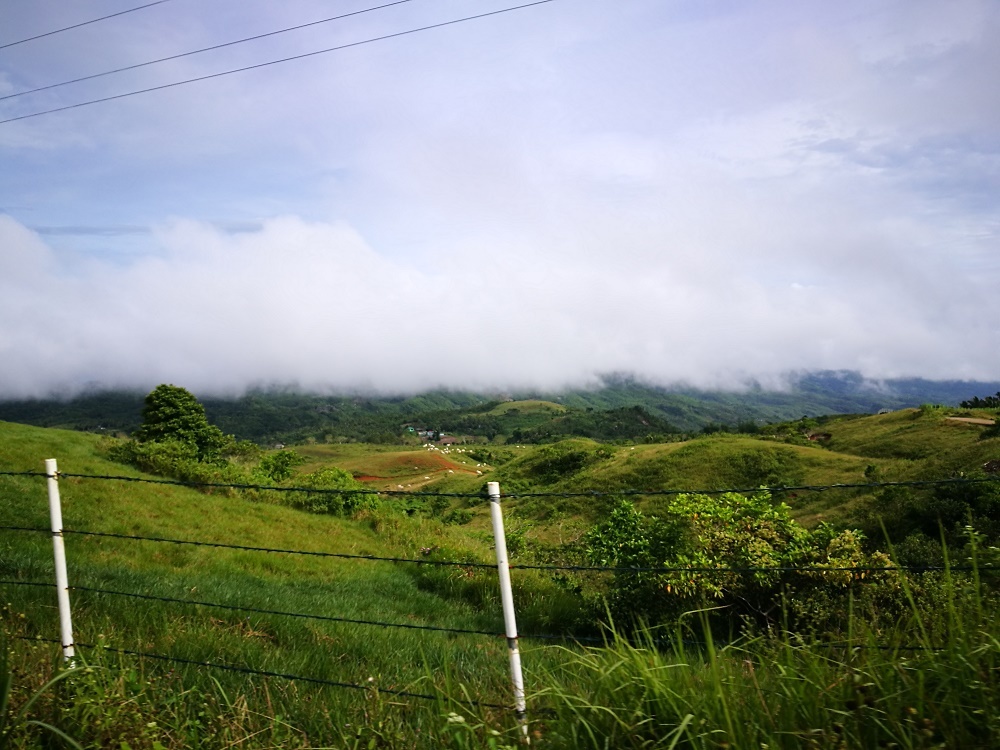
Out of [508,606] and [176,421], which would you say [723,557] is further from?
[176,421]

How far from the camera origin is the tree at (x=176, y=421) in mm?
34375

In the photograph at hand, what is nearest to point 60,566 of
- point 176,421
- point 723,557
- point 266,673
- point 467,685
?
point 266,673

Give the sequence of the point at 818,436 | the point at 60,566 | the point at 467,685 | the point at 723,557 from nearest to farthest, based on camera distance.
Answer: the point at 467,685 < the point at 60,566 < the point at 723,557 < the point at 818,436

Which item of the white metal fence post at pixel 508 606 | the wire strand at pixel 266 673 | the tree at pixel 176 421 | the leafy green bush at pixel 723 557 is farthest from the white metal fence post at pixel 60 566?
the tree at pixel 176 421

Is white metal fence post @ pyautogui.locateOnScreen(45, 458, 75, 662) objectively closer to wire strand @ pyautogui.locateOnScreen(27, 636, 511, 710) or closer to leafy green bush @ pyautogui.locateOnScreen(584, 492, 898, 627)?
wire strand @ pyautogui.locateOnScreen(27, 636, 511, 710)

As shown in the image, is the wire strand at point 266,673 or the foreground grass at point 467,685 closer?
the foreground grass at point 467,685

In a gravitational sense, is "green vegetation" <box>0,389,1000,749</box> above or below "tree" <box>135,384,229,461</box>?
below

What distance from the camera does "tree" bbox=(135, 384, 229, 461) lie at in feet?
113

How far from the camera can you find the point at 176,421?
114 ft

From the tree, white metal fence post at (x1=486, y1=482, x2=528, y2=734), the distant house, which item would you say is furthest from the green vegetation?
the distant house

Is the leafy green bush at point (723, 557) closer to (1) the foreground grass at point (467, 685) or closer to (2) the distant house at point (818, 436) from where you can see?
(1) the foreground grass at point (467, 685)

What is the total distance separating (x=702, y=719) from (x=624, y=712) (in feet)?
1.31

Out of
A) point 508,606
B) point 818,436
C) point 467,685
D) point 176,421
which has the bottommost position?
point 818,436

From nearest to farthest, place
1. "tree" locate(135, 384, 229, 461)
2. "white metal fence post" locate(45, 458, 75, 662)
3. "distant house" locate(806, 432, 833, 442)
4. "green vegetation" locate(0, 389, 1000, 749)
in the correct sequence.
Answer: "green vegetation" locate(0, 389, 1000, 749)
"white metal fence post" locate(45, 458, 75, 662)
"tree" locate(135, 384, 229, 461)
"distant house" locate(806, 432, 833, 442)
